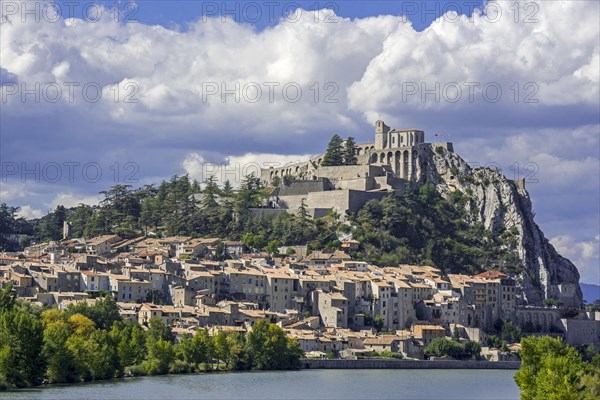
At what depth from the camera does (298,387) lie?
61.4 meters

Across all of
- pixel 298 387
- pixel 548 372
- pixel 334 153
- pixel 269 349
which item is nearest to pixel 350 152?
pixel 334 153

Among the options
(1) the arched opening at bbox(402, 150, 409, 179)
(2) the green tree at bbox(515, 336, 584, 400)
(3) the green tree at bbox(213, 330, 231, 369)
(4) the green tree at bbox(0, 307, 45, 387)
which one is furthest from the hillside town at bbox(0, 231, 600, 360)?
(2) the green tree at bbox(515, 336, 584, 400)

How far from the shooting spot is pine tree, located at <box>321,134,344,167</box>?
4439 inches

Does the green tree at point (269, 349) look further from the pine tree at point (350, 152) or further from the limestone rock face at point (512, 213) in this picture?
the pine tree at point (350, 152)

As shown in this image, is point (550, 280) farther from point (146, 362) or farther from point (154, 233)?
point (146, 362)

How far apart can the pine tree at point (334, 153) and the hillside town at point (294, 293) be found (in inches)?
580

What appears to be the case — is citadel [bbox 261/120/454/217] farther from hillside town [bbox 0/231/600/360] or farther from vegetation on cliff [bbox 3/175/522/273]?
hillside town [bbox 0/231/600/360]

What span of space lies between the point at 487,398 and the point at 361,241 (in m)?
40.3

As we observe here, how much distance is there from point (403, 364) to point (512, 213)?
3106cm

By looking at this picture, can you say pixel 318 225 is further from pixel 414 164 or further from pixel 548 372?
pixel 548 372

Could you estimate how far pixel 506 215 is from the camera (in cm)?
10694

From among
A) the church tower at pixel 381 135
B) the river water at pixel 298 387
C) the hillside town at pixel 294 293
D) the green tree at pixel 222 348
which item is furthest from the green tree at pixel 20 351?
the church tower at pixel 381 135

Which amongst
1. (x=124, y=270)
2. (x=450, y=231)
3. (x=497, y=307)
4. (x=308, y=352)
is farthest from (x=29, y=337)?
(x=450, y=231)

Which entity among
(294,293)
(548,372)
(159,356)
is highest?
(294,293)
